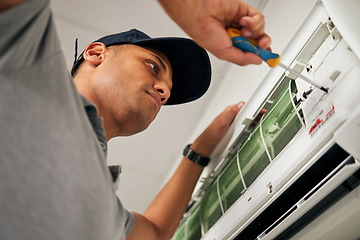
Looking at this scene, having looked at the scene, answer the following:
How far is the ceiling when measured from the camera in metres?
1.71

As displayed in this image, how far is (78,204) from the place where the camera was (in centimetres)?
67

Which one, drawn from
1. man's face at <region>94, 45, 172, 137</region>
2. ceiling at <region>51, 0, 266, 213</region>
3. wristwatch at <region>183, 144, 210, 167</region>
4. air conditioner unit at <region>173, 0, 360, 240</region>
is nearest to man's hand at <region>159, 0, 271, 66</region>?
air conditioner unit at <region>173, 0, 360, 240</region>

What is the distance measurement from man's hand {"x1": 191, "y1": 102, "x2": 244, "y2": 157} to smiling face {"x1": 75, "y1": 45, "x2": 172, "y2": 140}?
0.32m

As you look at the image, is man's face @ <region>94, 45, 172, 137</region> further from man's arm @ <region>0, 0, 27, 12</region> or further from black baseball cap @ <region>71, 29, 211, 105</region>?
man's arm @ <region>0, 0, 27, 12</region>

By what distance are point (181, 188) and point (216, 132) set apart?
29 cm

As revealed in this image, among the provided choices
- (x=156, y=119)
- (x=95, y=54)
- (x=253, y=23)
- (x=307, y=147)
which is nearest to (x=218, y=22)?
(x=253, y=23)

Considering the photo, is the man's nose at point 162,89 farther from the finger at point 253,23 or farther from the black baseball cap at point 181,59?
the finger at point 253,23

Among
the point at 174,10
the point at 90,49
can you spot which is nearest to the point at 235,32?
the point at 174,10

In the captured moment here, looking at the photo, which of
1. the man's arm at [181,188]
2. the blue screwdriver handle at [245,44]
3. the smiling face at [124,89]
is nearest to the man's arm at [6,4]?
the blue screwdriver handle at [245,44]

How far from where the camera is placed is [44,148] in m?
0.65

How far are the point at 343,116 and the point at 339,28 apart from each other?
212 mm

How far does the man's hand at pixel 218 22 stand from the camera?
0.73m

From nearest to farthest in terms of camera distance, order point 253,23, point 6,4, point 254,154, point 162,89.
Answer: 1. point 6,4
2. point 253,23
3. point 254,154
4. point 162,89

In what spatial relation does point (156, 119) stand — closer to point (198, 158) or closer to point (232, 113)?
point (198, 158)
